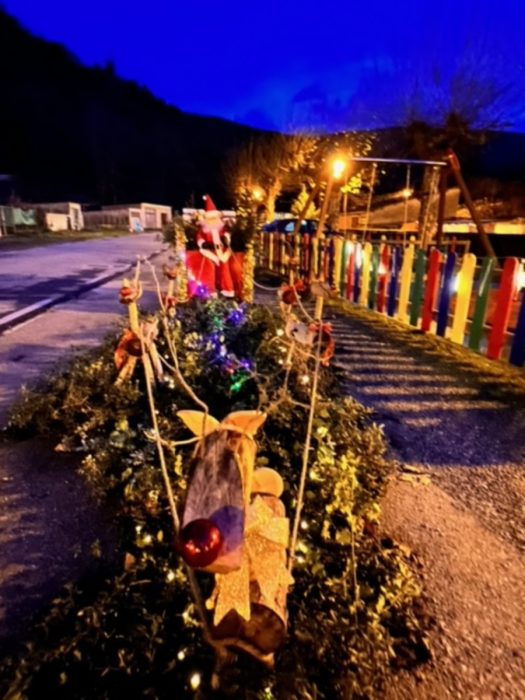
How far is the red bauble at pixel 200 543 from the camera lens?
40.1 inches

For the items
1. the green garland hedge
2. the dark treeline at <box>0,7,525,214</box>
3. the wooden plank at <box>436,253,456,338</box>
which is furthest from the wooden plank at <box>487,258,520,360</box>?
the dark treeline at <box>0,7,525,214</box>

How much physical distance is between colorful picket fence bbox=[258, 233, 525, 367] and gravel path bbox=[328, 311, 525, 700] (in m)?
0.76

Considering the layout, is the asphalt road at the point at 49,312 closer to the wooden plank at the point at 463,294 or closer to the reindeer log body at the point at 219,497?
the reindeer log body at the point at 219,497

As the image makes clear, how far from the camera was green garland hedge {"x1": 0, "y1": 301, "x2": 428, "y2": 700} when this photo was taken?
1.52m

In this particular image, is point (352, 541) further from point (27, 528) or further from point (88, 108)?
point (88, 108)

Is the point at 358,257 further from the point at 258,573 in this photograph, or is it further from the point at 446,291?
the point at 258,573

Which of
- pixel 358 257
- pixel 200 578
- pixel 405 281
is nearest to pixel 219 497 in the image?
pixel 200 578

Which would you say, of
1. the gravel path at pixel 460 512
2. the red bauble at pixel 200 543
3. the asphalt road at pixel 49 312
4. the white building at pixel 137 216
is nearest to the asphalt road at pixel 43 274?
the asphalt road at pixel 49 312

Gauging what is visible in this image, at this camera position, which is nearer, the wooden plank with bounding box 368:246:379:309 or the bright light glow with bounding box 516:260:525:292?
the bright light glow with bounding box 516:260:525:292

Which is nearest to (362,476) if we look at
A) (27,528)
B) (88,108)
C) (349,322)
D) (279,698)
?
(279,698)

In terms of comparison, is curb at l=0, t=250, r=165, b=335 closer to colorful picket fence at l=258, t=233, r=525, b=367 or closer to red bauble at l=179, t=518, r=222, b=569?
red bauble at l=179, t=518, r=222, b=569

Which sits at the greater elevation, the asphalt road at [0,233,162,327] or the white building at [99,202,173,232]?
the white building at [99,202,173,232]

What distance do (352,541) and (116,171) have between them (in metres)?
86.7

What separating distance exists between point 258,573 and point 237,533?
355 millimetres
